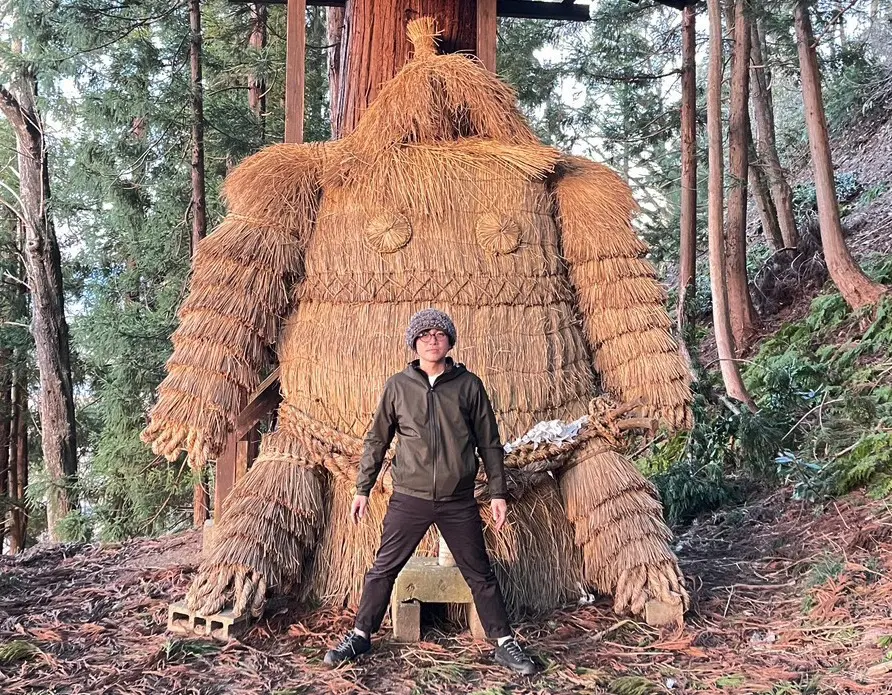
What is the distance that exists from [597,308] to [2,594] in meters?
3.54

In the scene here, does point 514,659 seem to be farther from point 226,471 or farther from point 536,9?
point 536,9

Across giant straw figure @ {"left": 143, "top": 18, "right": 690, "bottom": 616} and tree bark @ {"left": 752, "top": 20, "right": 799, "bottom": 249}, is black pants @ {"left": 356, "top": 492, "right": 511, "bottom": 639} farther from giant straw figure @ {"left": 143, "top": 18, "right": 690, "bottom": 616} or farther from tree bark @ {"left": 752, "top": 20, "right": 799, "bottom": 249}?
tree bark @ {"left": 752, "top": 20, "right": 799, "bottom": 249}

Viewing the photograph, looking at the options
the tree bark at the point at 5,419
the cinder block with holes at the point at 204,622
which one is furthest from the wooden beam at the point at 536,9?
the tree bark at the point at 5,419

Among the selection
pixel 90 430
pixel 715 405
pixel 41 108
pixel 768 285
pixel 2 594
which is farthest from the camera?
pixel 90 430

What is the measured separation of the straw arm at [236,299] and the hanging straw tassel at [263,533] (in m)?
0.26

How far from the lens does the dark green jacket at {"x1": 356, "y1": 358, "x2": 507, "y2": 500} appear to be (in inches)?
118

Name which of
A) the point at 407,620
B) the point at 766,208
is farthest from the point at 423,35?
the point at 766,208

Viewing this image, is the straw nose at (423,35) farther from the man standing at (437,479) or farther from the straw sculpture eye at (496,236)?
the man standing at (437,479)

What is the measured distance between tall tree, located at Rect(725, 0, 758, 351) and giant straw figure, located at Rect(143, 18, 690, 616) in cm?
530

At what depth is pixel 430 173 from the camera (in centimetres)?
365

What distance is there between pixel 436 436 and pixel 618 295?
131 centimetres

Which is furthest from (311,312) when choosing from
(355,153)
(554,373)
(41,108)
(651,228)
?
(41,108)

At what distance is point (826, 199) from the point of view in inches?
313

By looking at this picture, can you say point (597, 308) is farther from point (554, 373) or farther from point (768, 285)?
point (768, 285)
